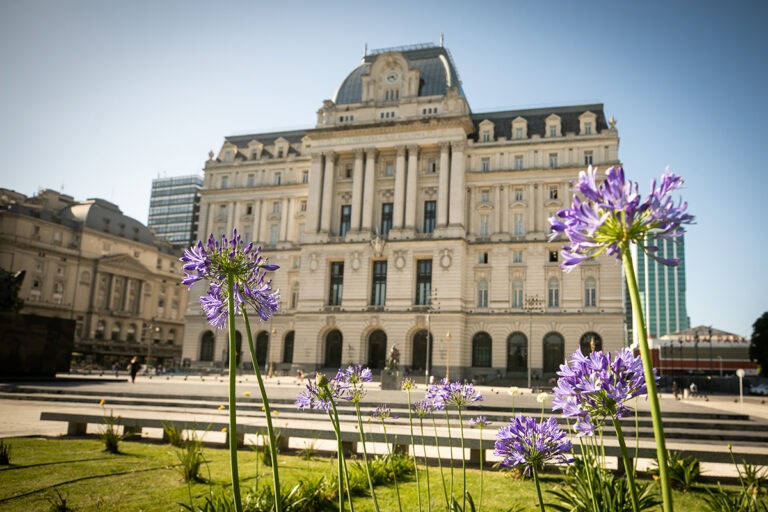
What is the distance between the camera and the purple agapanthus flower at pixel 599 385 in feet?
9.69

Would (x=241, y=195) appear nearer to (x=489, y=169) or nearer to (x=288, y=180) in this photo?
(x=288, y=180)

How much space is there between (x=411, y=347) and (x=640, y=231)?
48.6 meters

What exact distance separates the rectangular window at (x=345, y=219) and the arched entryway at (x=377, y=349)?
1115 cm

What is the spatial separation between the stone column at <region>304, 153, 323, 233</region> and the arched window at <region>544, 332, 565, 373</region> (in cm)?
2550

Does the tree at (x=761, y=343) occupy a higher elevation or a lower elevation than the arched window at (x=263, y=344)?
higher

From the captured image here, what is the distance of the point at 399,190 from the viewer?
52.8m

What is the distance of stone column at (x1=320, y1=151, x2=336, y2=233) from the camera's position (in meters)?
54.7

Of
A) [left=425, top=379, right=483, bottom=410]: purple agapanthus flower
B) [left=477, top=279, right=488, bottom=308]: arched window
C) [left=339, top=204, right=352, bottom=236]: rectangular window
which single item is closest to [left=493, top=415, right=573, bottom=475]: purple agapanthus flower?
[left=425, top=379, right=483, bottom=410]: purple agapanthus flower

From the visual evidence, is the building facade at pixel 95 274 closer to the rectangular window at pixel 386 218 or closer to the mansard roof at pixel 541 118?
the rectangular window at pixel 386 218

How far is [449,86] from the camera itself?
2132 inches

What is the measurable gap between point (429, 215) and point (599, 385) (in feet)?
167

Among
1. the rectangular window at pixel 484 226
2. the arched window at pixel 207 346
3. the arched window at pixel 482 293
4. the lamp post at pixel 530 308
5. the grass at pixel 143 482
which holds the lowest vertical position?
the grass at pixel 143 482

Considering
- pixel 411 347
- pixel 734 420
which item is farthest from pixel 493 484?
pixel 411 347

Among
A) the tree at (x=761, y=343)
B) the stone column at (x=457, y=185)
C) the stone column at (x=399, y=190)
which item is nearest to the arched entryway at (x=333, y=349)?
the stone column at (x=399, y=190)
